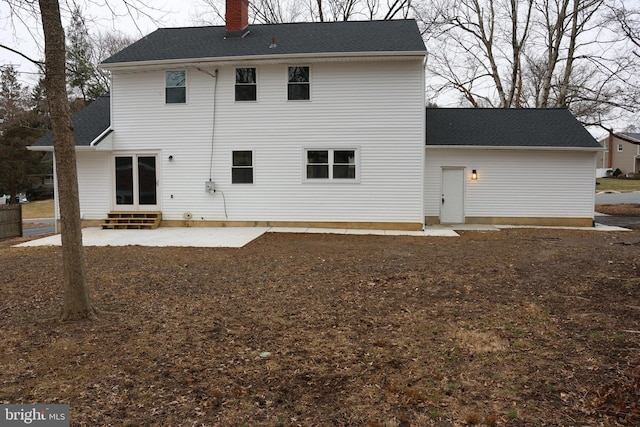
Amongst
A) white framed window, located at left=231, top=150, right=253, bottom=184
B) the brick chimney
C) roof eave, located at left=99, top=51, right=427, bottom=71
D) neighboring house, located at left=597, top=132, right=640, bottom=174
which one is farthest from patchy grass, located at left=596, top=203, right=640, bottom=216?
neighboring house, located at left=597, top=132, right=640, bottom=174

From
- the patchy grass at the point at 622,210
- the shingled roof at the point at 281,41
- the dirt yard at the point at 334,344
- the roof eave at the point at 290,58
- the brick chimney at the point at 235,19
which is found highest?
the brick chimney at the point at 235,19

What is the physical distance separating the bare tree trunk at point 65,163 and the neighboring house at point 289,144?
29.0ft

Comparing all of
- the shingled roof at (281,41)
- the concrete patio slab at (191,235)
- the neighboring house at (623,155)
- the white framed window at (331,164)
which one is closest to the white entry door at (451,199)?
the concrete patio slab at (191,235)

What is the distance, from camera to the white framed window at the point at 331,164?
13773 mm

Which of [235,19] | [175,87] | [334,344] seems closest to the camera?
[334,344]

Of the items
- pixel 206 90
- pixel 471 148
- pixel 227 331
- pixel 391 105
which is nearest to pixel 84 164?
pixel 206 90

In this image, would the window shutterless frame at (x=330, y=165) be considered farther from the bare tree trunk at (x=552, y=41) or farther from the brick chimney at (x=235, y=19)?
the bare tree trunk at (x=552, y=41)

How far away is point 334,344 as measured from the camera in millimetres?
4395

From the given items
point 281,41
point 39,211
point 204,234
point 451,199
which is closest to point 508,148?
point 451,199

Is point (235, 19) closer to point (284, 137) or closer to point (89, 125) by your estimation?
point (284, 137)

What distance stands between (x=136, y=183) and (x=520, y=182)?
1328 cm

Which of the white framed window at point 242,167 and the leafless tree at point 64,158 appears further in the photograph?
the white framed window at point 242,167

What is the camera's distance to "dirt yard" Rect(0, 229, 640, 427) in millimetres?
3158

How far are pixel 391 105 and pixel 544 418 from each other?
1157cm
